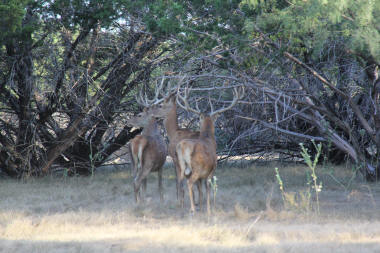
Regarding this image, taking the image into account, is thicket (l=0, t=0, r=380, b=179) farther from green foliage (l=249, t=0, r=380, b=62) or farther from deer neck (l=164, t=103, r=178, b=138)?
deer neck (l=164, t=103, r=178, b=138)

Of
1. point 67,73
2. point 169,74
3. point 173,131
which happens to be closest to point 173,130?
point 173,131

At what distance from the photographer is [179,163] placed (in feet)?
29.2

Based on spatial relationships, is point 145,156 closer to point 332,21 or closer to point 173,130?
point 173,130

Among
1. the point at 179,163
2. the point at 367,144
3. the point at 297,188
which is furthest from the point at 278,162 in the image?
the point at 179,163

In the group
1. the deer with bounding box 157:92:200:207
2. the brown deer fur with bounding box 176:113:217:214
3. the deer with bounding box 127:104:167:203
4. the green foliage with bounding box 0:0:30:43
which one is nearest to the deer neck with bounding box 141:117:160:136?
the deer with bounding box 127:104:167:203

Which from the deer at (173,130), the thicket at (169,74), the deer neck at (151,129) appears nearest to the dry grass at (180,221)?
the deer at (173,130)

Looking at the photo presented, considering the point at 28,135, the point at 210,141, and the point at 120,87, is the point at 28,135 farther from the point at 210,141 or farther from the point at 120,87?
the point at 210,141

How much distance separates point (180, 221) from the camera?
27.2 ft

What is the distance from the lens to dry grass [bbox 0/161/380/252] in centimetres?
634

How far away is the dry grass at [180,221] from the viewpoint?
20.8 ft

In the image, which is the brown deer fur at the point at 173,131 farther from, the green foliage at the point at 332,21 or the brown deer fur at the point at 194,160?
the green foliage at the point at 332,21

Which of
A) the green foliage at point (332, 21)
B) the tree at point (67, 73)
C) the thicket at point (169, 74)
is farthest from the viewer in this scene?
the tree at point (67, 73)

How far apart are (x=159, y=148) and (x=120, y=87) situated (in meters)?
4.38

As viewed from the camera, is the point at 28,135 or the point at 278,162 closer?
the point at 28,135
